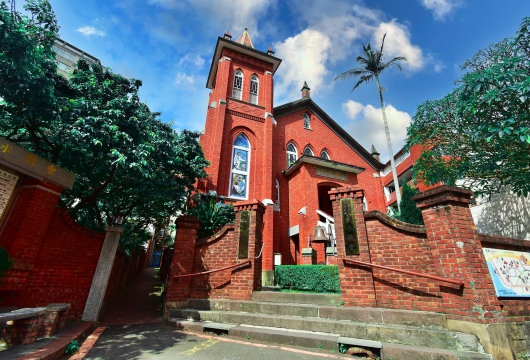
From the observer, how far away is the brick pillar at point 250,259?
671cm

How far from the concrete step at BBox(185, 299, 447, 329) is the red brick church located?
14.0ft

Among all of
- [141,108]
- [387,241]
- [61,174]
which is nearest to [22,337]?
[61,174]

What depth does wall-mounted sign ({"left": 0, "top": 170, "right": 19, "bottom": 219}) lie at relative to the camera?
15.6ft

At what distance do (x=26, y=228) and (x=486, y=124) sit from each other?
450 inches

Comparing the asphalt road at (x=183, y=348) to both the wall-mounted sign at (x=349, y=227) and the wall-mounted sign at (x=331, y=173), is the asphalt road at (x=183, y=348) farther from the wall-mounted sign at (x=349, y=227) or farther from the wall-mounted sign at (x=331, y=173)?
the wall-mounted sign at (x=331, y=173)

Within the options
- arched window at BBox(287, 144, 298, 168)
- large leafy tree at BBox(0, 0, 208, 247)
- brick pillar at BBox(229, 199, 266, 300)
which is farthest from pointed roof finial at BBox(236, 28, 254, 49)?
brick pillar at BBox(229, 199, 266, 300)

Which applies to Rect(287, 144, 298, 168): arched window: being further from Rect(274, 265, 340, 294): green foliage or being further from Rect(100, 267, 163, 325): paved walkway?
Rect(100, 267, 163, 325): paved walkway

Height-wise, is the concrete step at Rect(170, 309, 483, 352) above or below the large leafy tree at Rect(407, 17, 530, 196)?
below

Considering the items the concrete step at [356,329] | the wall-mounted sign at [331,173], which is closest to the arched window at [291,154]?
the wall-mounted sign at [331,173]

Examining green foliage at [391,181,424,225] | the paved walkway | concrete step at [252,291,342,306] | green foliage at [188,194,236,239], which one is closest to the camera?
concrete step at [252,291,342,306]

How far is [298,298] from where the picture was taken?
6.34m

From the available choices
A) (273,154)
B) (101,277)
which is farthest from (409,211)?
(101,277)

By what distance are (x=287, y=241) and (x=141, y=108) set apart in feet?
32.7

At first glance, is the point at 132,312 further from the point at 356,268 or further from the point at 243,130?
the point at 243,130
